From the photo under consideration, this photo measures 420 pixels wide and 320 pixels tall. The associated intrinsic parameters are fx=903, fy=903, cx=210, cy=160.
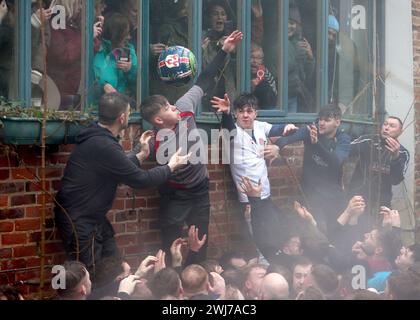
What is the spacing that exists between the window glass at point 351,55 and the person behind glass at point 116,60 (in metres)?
2.88

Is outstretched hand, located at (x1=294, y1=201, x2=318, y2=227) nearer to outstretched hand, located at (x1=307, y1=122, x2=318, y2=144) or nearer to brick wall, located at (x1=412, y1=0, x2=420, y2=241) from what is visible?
outstretched hand, located at (x1=307, y1=122, x2=318, y2=144)

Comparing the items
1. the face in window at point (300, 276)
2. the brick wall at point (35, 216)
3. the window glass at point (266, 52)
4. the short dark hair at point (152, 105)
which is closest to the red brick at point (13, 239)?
the brick wall at point (35, 216)

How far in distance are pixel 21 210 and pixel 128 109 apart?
1012mm

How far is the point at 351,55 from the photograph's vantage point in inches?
372

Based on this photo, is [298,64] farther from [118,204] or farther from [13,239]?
[13,239]

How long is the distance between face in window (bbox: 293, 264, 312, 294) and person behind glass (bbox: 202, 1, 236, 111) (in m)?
1.76

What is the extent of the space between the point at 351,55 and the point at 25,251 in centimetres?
469

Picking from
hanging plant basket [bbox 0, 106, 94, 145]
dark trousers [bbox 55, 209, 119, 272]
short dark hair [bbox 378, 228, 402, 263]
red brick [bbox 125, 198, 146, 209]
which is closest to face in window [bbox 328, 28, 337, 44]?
short dark hair [bbox 378, 228, 402, 263]

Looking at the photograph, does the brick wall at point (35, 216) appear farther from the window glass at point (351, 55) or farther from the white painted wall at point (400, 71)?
the white painted wall at point (400, 71)

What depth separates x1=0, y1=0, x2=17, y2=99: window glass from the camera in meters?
5.96

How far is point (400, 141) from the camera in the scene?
9711 mm

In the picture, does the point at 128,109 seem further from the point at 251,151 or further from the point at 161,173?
the point at 251,151
